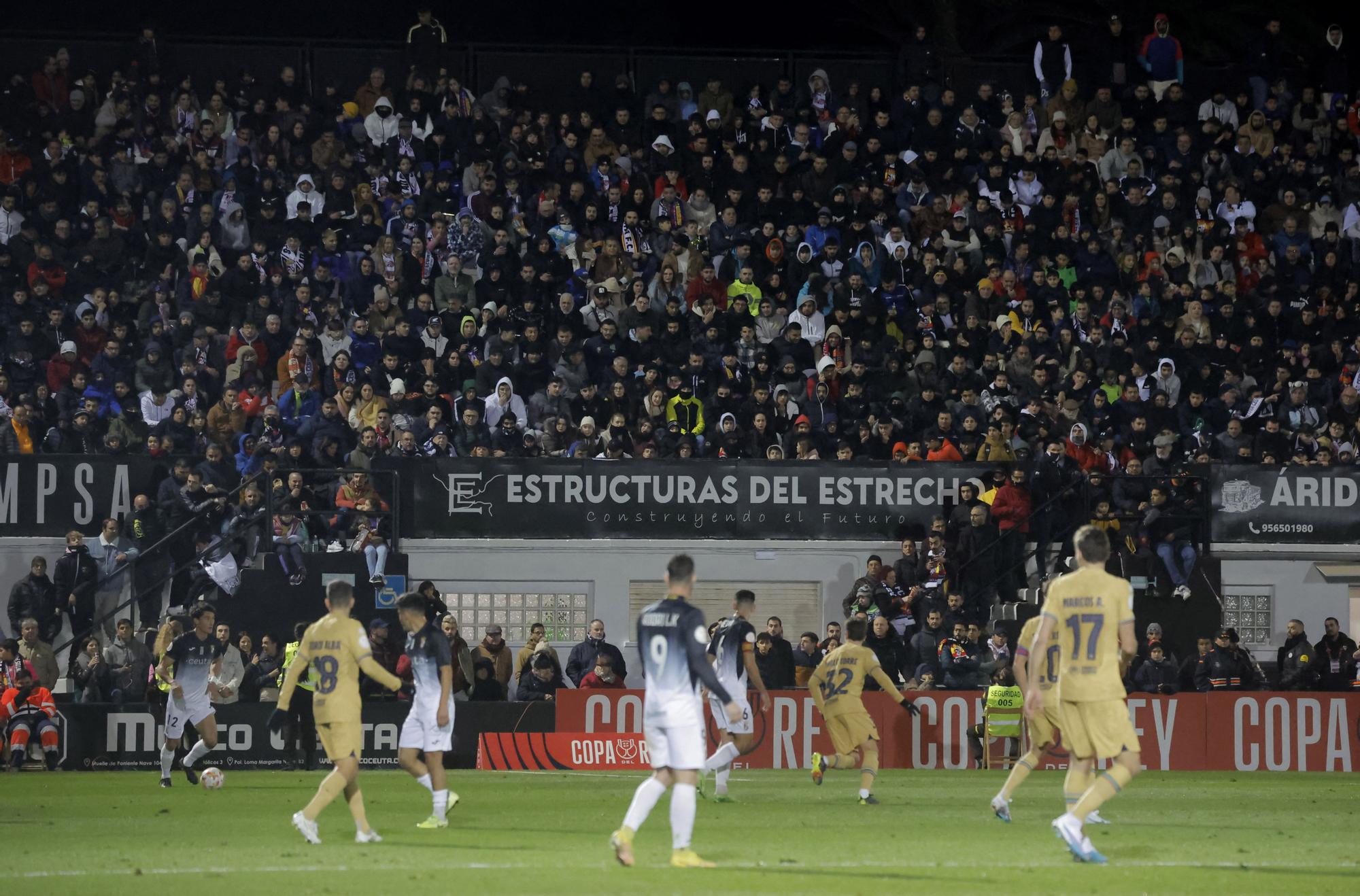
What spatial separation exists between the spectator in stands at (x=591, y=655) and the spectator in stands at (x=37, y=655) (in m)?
6.51

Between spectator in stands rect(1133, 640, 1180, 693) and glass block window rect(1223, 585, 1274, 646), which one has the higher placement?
glass block window rect(1223, 585, 1274, 646)

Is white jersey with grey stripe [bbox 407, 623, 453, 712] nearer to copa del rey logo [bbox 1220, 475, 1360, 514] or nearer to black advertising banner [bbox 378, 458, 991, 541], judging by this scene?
black advertising banner [bbox 378, 458, 991, 541]

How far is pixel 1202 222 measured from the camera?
31.6m

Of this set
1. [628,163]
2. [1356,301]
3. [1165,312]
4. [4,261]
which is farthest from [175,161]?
[1356,301]

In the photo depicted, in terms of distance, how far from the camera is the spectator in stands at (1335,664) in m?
25.3

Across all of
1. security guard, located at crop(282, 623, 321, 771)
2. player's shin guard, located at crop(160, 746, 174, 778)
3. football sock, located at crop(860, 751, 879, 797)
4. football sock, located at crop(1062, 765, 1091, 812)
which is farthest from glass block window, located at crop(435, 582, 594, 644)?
football sock, located at crop(1062, 765, 1091, 812)

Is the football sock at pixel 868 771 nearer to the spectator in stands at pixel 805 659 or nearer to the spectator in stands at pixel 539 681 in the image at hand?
the spectator in stands at pixel 805 659

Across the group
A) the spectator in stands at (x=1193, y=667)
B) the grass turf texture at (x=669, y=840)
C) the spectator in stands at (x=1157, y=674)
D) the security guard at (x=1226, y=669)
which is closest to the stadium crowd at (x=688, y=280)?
the spectator in stands at (x=1193, y=667)

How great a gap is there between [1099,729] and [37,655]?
51.9ft

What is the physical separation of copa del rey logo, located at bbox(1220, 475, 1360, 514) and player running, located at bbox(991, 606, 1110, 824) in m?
10.6

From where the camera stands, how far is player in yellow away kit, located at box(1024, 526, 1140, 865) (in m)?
12.2

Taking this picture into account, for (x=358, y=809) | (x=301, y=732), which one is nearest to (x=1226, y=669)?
(x=301, y=732)

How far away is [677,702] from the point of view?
1159 centimetres

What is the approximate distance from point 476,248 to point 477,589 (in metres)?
5.50
